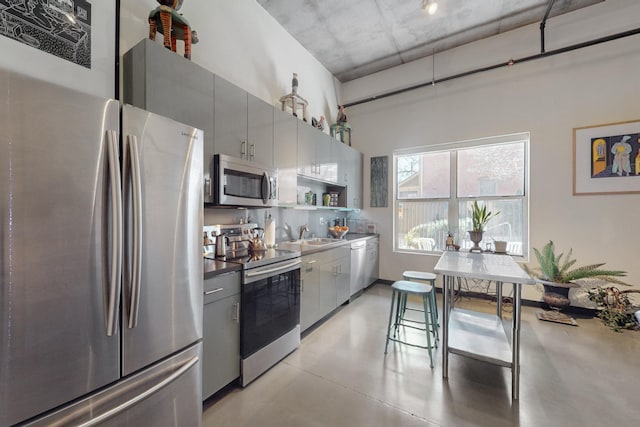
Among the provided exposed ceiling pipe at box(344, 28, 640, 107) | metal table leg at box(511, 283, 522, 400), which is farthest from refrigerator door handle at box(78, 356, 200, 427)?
exposed ceiling pipe at box(344, 28, 640, 107)

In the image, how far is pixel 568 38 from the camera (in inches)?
129

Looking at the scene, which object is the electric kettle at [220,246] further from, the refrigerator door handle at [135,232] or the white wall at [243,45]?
the white wall at [243,45]

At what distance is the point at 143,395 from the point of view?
1.17 metres

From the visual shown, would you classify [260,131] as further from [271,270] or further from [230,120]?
[271,270]

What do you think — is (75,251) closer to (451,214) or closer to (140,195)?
(140,195)

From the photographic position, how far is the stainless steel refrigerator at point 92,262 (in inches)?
33.1

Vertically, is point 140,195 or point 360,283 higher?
point 140,195

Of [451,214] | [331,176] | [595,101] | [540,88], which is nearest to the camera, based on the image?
[595,101]

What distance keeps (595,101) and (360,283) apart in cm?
391

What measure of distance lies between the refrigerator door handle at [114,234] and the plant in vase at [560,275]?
14.1 feet

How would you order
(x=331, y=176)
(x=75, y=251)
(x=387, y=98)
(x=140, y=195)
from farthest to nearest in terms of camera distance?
(x=387, y=98)
(x=331, y=176)
(x=140, y=195)
(x=75, y=251)

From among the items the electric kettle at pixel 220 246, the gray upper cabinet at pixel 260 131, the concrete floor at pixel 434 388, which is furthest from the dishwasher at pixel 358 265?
the electric kettle at pixel 220 246

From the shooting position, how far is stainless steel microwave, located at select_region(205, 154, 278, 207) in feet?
6.77

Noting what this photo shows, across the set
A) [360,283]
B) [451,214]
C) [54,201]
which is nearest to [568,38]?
[451,214]
